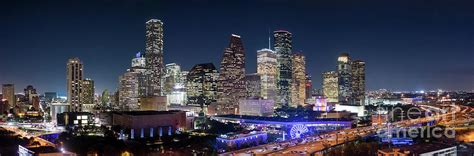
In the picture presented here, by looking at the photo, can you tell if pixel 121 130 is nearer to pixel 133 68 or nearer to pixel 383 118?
pixel 383 118

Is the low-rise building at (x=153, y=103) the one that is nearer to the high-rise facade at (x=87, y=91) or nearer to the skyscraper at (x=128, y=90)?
the high-rise facade at (x=87, y=91)

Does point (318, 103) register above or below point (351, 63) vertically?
below

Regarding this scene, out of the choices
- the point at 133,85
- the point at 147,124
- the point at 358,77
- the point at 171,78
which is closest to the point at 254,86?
the point at 171,78

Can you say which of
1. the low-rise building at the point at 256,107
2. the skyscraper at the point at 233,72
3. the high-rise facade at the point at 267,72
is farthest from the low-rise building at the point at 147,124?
the high-rise facade at the point at 267,72

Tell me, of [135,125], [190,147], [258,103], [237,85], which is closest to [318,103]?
[258,103]

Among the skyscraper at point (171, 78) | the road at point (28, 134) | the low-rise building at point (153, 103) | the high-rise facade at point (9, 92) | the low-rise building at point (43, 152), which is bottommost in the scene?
the road at point (28, 134)

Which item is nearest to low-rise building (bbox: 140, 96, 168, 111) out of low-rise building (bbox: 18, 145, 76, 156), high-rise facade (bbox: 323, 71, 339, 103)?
low-rise building (bbox: 18, 145, 76, 156)
